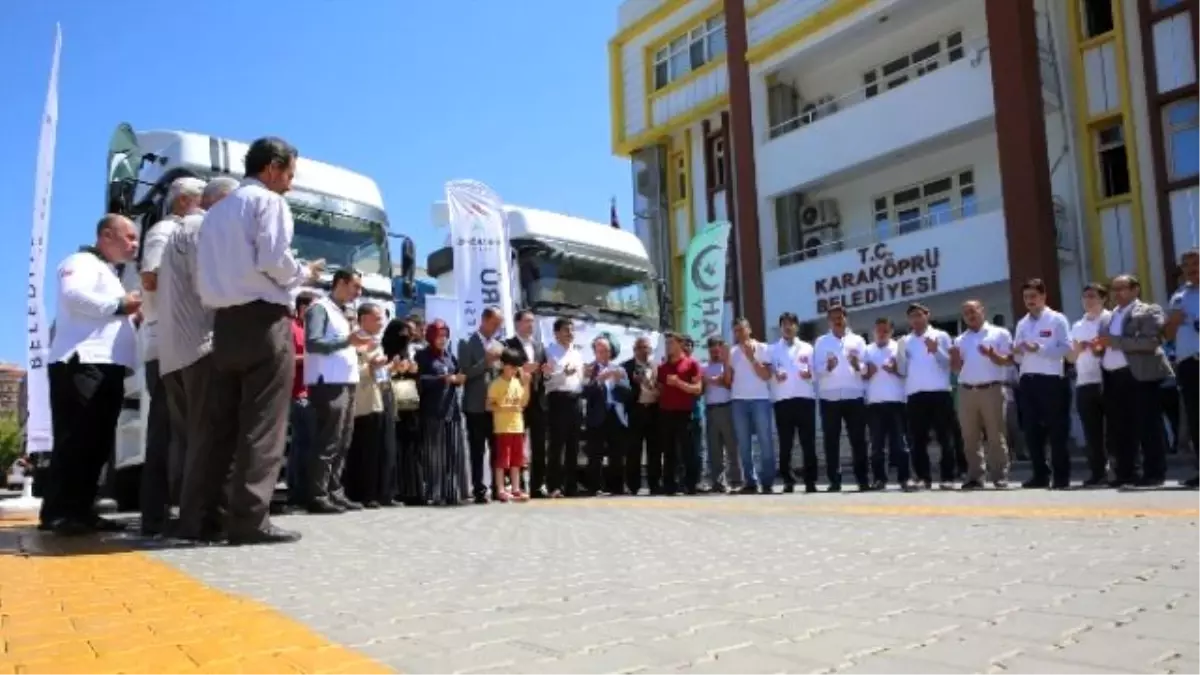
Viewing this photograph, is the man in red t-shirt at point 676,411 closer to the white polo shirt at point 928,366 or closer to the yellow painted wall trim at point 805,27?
the white polo shirt at point 928,366

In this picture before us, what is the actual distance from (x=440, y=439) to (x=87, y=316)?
12.1ft

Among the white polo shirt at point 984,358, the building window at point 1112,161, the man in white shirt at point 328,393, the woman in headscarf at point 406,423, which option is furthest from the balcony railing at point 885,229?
the man in white shirt at point 328,393

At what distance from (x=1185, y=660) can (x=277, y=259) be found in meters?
4.04

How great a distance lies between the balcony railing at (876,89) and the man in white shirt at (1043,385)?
10663 mm

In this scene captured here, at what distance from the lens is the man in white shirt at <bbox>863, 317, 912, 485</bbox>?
988cm

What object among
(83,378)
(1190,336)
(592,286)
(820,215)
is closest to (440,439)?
(83,378)

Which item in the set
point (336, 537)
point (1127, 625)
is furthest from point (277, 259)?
point (1127, 625)

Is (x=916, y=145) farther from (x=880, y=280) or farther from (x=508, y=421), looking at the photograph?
(x=508, y=421)

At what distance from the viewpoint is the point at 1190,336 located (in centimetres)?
773

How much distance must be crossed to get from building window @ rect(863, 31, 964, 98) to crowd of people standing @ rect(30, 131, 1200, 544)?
11032 mm

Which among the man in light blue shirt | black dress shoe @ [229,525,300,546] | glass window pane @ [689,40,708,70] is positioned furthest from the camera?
glass window pane @ [689,40,708,70]

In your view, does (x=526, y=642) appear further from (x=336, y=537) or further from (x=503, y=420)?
(x=503, y=420)

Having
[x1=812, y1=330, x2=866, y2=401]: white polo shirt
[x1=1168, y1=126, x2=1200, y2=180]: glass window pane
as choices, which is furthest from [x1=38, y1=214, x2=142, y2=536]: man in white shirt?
[x1=1168, y1=126, x2=1200, y2=180]: glass window pane

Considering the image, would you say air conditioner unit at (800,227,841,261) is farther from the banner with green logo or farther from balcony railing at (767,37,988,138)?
the banner with green logo
